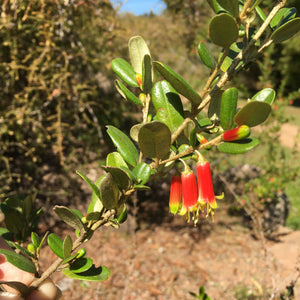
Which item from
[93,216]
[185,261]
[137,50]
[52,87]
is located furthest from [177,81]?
[185,261]

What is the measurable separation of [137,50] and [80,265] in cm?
49

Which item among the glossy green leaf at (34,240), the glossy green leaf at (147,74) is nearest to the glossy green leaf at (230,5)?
the glossy green leaf at (147,74)

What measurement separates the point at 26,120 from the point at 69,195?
1.05m

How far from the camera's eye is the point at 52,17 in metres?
2.88

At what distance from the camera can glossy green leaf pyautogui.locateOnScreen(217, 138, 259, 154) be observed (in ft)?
1.64

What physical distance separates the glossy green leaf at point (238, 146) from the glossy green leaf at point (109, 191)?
0.66ft

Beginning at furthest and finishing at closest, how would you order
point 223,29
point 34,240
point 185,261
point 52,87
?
point 185,261
point 52,87
point 34,240
point 223,29

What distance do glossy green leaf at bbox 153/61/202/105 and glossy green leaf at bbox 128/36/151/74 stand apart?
16cm

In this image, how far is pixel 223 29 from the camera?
A: 47 cm

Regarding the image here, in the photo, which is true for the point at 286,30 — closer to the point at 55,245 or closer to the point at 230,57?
the point at 230,57

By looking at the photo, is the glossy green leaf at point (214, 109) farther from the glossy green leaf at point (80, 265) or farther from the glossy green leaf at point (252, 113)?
the glossy green leaf at point (80, 265)

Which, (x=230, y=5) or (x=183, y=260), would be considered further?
(x=183, y=260)

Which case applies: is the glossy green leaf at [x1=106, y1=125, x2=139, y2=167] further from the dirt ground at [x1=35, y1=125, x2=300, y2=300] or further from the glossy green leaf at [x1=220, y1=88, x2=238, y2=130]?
the dirt ground at [x1=35, y1=125, x2=300, y2=300]

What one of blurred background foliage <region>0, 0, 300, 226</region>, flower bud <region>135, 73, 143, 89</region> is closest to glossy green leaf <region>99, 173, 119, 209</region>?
flower bud <region>135, 73, 143, 89</region>
